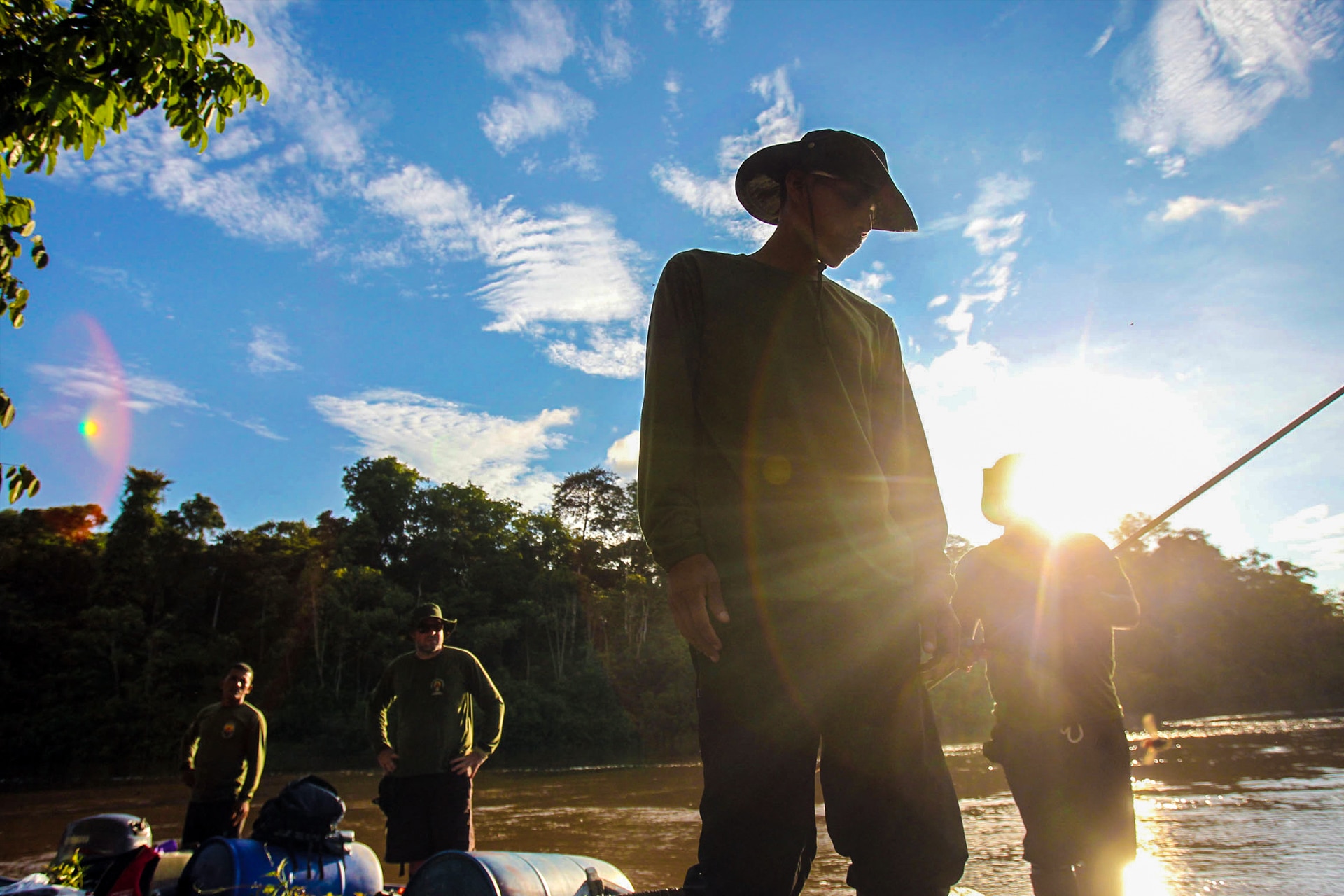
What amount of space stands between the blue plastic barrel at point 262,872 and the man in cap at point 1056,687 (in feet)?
11.2

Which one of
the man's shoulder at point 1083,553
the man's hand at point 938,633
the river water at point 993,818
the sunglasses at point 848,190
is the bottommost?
the river water at point 993,818

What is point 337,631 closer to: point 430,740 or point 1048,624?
point 430,740

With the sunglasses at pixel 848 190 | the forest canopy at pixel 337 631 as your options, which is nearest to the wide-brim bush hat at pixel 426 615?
the sunglasses at pixel 848 190

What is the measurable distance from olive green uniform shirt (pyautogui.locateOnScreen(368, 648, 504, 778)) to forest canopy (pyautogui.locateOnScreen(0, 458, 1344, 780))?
914 inches

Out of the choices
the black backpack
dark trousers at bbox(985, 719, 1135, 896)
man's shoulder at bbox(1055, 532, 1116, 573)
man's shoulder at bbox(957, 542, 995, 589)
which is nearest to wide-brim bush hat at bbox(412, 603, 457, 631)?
the black backpack

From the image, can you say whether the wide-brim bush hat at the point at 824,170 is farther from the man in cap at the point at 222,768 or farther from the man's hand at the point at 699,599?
the man in cap at the point at 222,768

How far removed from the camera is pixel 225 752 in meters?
6.16

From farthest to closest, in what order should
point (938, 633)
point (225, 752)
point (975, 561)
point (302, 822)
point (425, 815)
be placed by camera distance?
1. point (225, 752)
2. point (425, 815)
3. point (302, 822)
4. point (975, 561)
5. point (938, 633)

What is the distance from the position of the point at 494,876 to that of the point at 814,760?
6.88 ft

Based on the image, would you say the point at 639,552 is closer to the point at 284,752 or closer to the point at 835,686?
the point at 284,752

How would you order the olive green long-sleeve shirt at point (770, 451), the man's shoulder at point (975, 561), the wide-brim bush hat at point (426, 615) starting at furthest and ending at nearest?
the wide-brim bush hat at point (426, 615), the man's shoulder at point (975, 561), the olive green long-sleeve shirt at point (770, 451)

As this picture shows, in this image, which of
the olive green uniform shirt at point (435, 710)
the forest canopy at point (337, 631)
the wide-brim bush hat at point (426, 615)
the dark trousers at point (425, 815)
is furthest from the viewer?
the forest canopy at point (337, 631)

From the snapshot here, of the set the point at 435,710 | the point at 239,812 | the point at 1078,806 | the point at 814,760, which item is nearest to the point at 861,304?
the point at 814,760

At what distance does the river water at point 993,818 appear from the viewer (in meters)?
5.39
